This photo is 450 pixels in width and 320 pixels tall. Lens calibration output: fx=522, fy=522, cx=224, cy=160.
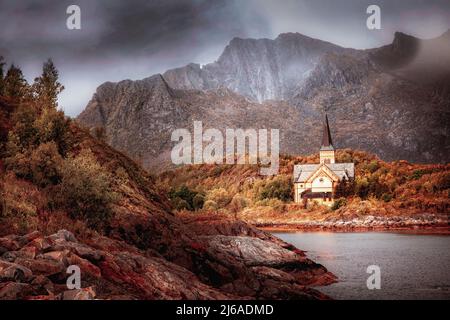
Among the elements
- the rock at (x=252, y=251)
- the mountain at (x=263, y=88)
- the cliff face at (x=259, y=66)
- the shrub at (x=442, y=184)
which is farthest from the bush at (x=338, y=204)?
→ the rock at (x=252, y=251)

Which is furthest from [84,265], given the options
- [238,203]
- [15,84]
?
[238,203]

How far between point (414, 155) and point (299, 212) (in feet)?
284

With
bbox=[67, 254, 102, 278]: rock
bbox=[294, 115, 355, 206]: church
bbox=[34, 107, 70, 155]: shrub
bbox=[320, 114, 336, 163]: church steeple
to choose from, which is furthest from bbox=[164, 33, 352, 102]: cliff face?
bbox=[320, 114, 336, 163]: church steeple

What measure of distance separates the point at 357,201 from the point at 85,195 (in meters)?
84.9

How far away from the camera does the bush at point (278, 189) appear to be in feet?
371

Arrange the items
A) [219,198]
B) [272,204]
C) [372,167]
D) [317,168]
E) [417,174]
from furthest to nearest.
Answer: [372,167]
[317,168]
[417,174]
[272,204]
[219,198]

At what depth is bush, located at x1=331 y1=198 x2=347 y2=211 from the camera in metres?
99.9

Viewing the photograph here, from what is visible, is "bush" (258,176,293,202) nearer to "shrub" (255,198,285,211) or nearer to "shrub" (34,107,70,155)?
"shrub" (255,198,285,211)

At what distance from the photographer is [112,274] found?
15.2 meters

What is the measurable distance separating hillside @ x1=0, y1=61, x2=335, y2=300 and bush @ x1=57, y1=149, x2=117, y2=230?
0.04 m

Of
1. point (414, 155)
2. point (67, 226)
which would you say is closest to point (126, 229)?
point (67, 226)

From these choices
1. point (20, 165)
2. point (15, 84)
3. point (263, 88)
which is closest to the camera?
point (20, 165)

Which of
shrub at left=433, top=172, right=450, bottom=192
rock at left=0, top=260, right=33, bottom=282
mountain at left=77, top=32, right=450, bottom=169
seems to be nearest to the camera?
rock at left=0, top=260, right=33, bottom=282

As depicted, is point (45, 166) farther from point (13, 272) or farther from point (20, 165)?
point (13, 272)
